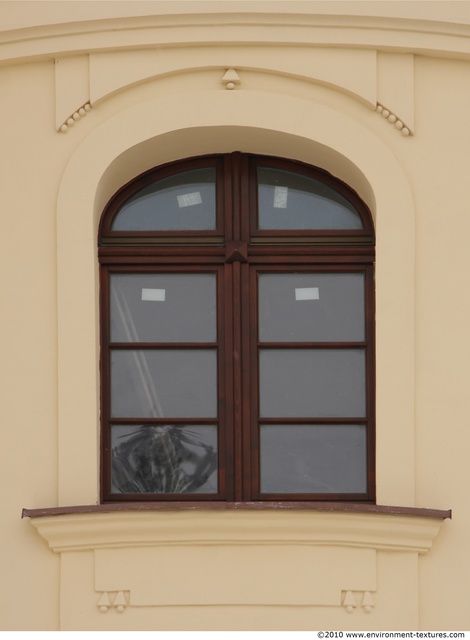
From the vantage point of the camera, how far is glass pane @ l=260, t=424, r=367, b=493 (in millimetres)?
8273

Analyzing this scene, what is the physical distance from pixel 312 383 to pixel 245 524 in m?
0.98

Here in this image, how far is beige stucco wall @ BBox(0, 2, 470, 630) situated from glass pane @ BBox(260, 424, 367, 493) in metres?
0.31

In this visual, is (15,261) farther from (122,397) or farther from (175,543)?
(175,543)

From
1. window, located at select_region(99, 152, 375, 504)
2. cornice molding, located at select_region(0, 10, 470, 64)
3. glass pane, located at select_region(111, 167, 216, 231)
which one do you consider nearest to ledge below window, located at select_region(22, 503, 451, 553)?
window, located at select_region(99, 152, 375, 504)

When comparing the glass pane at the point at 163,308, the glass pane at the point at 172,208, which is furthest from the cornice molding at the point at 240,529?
the glass pane at the point at 172,208

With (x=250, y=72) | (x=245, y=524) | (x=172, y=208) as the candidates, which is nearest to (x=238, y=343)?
(x=172, y=208)

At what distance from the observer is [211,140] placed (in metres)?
8.44

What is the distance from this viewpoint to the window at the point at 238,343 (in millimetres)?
8297

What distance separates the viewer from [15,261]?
819 centimetres

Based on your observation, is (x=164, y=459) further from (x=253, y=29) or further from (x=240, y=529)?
(x=253, y=29)

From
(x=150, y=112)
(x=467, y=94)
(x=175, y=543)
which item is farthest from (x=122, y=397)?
(x=467, y=94)

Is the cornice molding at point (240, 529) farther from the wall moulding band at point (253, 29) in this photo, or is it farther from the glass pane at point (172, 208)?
the wall moulding band at point (253, 29)

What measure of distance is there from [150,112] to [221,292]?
3.62 ft

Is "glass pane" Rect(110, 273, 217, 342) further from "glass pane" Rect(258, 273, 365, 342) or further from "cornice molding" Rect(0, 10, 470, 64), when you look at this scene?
"cornice molding" Rect(0, 10, 470, 64)
